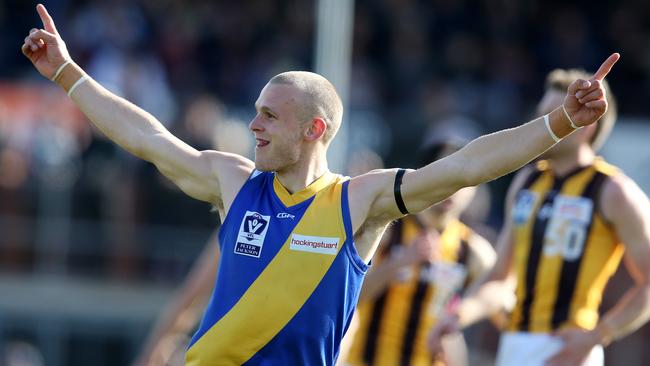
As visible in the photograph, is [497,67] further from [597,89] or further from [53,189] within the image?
[597,89]

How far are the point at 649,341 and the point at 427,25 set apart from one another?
9205 millimetres

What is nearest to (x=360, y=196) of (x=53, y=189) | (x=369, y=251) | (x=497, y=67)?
(x=369, y=251)

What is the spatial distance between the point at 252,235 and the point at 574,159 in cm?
255

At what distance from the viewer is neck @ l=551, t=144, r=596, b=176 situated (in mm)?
8227

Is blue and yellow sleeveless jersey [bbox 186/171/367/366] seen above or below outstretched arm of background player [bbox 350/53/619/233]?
below

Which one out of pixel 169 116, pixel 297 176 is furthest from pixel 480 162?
pixel 169 116

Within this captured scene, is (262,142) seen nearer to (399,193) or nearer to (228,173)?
(228,173)

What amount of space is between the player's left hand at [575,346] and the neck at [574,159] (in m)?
0.98

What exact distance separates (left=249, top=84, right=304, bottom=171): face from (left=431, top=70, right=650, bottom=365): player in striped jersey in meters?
2.10

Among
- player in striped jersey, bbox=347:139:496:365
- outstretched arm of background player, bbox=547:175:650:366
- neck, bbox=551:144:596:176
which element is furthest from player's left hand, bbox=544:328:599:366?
player in striped jersey, bbox=347:139:496:365

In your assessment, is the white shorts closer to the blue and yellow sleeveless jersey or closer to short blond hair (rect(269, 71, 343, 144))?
the blue and yellow sleeveless jersey

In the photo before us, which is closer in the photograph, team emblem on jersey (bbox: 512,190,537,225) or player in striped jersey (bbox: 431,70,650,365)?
player in striped jersey (bbox: 431,70,650,365)

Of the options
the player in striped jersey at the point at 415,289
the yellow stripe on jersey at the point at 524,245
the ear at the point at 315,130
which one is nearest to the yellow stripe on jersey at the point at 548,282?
the yellow stripe on jersey at the point at 524,245

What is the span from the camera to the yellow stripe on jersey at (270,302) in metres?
6.35
